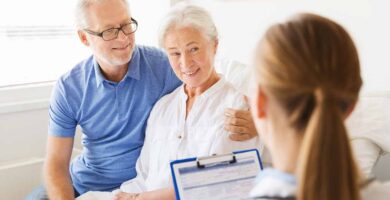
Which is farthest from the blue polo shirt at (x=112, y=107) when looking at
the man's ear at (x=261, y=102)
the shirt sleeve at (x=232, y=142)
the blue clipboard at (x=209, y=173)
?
the man's ear at (x=261, y=102)

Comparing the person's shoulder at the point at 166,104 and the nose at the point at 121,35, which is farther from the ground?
the nose at the point at 121,35

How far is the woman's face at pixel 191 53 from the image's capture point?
1543 millimetres

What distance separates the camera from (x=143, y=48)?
6.28 feet

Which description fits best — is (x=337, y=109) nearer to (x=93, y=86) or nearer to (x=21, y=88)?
(x=93, y=86)

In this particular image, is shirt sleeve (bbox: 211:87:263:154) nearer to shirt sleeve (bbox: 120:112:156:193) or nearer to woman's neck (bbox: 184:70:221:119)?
woman's neck (bbox: 184:70:221:119)

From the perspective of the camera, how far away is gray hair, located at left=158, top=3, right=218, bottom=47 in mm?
1532

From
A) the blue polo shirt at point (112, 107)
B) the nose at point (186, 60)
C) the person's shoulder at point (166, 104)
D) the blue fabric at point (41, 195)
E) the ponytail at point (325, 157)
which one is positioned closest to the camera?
the ponytail at point (325, 157)

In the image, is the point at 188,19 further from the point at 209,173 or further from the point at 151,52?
the point at 209,173

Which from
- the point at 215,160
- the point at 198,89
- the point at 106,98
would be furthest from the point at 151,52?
the point at 215,160

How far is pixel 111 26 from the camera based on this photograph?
175 cm

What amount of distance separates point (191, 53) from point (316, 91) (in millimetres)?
870

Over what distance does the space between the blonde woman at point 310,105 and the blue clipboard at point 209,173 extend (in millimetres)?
509

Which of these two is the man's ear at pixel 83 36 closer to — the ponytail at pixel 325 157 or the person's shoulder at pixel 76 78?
the person's shoulder at pixel 76 78

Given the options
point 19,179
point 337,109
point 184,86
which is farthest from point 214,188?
point 19,179
